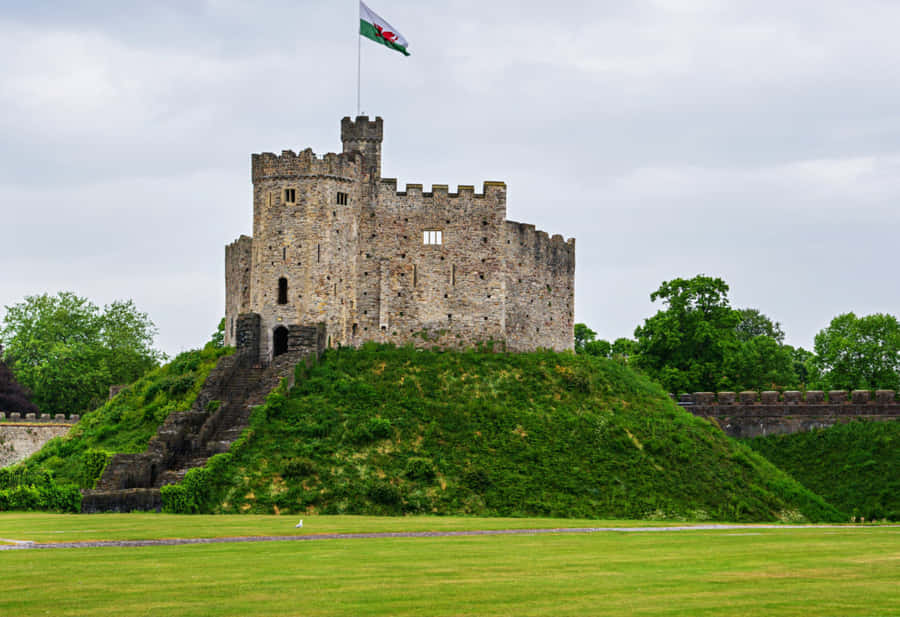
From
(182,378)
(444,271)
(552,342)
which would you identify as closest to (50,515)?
(182,378)

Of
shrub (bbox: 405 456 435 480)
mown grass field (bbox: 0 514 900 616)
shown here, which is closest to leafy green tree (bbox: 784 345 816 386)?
shrub (bbox: 405 456 435 480)

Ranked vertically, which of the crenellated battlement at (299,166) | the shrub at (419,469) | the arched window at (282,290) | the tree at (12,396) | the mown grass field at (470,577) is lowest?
the mown grass field at (470,577)

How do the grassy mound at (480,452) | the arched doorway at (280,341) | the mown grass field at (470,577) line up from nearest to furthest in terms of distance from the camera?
the mown grass field at (470,577)
the grassy mound at (480,452)
the arched doorway at (280,341)

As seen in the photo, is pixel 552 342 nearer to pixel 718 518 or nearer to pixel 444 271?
pixel 444 271

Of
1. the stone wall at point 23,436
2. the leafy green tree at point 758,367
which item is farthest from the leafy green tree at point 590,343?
the stone wall at point 23,436

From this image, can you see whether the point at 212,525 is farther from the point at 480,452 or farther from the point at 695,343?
the point at 695,343

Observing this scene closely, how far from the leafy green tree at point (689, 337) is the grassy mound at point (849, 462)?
39.4 ft

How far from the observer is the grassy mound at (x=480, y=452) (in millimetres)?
46281

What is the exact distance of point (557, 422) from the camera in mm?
55688

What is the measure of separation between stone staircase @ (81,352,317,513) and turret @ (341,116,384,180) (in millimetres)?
13038

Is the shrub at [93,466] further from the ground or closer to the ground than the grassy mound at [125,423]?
closer to the ground

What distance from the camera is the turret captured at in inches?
2574

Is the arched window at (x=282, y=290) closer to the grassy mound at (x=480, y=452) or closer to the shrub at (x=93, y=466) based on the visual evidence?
the grassy mound at (x=480, y=452)

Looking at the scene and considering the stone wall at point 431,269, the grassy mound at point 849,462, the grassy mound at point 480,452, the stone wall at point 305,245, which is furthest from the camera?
the stone wall at point 431,269
